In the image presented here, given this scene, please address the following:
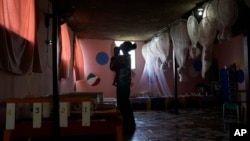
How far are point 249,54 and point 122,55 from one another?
1.74 metres

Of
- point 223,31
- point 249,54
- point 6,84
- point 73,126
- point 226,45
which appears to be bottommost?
point 73,126

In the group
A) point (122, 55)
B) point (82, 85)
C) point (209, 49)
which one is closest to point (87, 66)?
point (82, 85)

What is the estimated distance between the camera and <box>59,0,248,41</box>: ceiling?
4.39 m

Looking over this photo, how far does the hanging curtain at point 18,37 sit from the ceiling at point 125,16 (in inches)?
31.0

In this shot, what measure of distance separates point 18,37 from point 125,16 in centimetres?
324

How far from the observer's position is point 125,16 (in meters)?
5.23

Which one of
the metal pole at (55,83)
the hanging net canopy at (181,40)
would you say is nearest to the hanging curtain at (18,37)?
the metal pole at (55,83)

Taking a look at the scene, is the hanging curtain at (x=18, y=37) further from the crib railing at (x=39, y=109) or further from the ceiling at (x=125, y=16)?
the ceiling at (x=125, y=16)

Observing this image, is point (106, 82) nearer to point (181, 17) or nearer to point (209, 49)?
point (181, 17)

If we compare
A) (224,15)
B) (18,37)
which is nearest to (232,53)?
(224,15)

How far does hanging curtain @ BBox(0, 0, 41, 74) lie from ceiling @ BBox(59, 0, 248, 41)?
787 millimetres

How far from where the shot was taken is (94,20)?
5.48 meters

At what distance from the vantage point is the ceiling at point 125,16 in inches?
173

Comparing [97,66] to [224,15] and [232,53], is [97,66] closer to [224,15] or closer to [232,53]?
[232,53]
